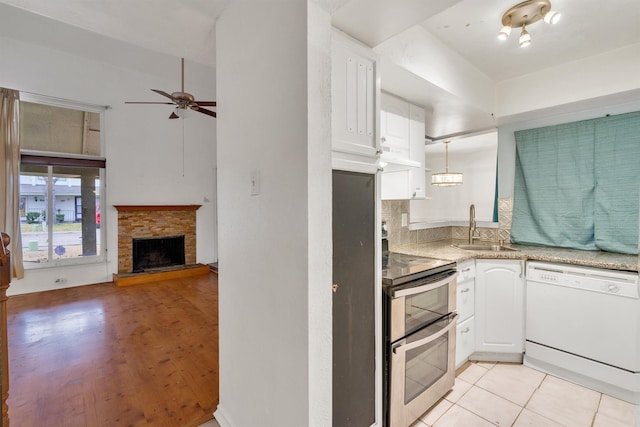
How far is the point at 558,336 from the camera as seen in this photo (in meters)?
2.26

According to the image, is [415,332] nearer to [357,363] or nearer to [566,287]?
[357,363]

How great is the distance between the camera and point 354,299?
1389mm

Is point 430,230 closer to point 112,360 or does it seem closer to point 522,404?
point 522,404

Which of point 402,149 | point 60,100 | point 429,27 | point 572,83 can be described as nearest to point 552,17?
point 429,27

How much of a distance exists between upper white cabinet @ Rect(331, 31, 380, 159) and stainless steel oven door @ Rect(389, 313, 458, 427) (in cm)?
114

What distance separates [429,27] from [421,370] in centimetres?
233

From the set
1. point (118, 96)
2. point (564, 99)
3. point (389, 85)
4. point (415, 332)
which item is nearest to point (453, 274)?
point (415, 332)

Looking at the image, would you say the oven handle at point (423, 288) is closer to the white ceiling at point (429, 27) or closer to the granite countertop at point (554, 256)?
the granite countertop at point (554, 256)

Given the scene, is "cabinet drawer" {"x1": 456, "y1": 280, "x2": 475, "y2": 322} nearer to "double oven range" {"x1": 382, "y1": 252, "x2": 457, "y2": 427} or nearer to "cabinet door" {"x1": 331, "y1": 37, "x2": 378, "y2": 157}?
"double oven range" {"x1": 382, "y1": 252, "x2": 457, "y2": 427}

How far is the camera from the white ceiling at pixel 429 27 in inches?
52.7

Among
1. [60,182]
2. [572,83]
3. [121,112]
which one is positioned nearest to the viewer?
[572,83]

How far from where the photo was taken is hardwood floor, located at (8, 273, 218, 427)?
180 cm

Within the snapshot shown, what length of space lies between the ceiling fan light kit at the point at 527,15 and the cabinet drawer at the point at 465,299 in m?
1.81

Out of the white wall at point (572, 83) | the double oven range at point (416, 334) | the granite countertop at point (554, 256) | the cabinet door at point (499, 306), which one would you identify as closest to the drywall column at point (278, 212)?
the double oven range at point (416, 334)
